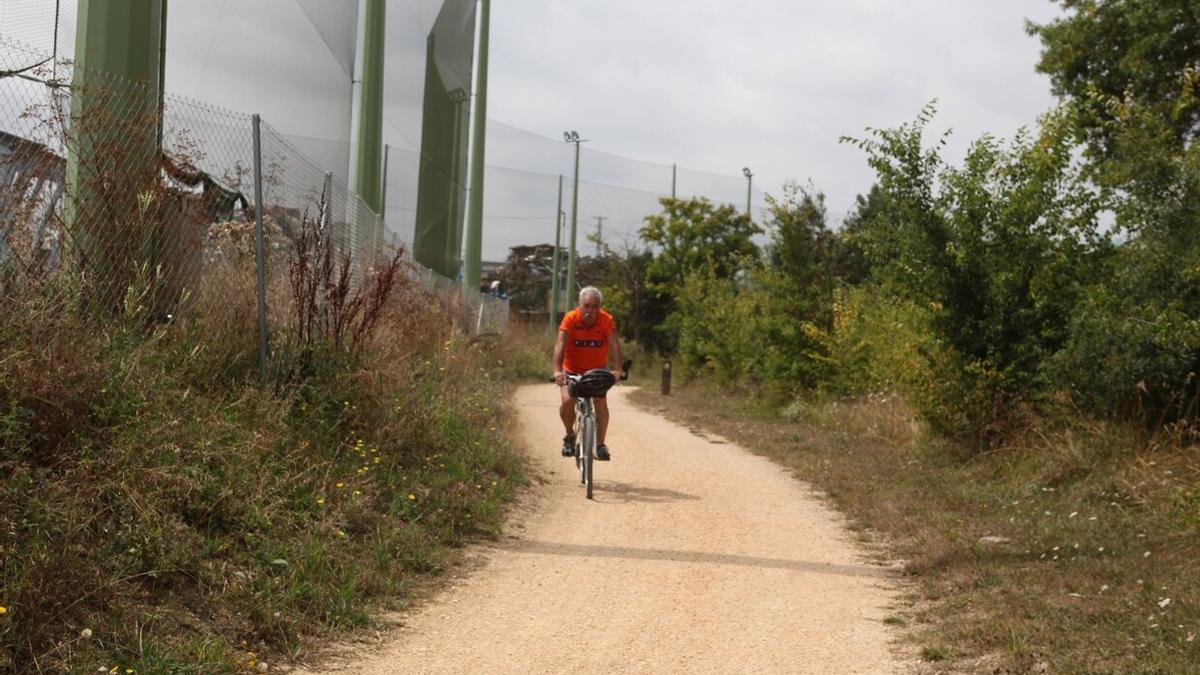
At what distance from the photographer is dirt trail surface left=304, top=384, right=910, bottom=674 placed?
5418mm

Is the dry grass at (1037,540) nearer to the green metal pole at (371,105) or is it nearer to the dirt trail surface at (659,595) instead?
the dirt trail surface at (659,595)

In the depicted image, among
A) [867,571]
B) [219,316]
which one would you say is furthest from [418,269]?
[867,571]

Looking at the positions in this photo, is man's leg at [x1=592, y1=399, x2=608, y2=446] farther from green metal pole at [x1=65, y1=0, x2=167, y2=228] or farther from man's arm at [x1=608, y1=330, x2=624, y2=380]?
green metal pole at [x1=65, y1=0, x2=167, y2=228]

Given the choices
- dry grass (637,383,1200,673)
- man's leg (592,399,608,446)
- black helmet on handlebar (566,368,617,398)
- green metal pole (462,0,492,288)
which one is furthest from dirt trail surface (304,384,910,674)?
green metal pole (462,0,492,288)

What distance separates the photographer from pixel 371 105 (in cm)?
1345

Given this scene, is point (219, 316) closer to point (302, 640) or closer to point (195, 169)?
point (195, 169)

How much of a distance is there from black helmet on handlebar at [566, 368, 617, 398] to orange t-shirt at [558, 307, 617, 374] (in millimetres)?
304

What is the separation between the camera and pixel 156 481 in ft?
18.6

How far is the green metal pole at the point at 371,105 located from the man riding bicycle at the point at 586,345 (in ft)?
12.2

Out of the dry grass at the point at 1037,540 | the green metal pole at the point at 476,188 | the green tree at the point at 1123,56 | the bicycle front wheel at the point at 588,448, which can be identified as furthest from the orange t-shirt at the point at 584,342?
the green metal pole at the point at 476,188

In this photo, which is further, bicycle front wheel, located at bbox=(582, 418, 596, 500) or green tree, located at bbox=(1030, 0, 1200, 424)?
bicycle front wheel, located at bbox=(582, 418, 596, 500)

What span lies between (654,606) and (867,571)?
1.93m

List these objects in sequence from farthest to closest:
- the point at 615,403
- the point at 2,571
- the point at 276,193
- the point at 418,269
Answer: the point at 615,403 → the point at 418,269 → the point at 276,193 → the point at 2,571

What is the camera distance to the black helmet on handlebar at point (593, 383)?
416 inches
